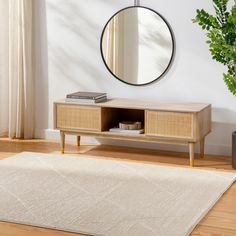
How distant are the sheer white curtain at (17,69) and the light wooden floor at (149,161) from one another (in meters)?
0.21

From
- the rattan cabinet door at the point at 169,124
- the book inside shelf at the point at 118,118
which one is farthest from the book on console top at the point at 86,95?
the rattan cabinet door at the point at 169,124

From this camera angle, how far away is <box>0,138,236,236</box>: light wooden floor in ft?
11.4

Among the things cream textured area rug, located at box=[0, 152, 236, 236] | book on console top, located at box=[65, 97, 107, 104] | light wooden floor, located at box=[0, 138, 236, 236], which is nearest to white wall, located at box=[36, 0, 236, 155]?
light wooden floor, located at box=[0, 138, 236, 236]

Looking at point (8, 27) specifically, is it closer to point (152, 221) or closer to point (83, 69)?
point (83, 69)

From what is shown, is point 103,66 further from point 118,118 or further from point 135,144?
point 135,144

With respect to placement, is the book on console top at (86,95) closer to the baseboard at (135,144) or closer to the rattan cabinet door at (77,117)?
the rattan cabinet door at (77,117)

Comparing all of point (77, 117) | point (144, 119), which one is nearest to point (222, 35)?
point (144, 119)

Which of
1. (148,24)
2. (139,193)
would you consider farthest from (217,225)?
(148,24)

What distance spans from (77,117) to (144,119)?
0.59 m

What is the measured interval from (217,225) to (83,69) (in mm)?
2625

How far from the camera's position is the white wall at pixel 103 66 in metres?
5.30

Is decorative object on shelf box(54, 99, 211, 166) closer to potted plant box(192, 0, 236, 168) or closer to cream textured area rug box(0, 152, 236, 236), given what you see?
cream textured area rug box(0, 152, 236, 236)

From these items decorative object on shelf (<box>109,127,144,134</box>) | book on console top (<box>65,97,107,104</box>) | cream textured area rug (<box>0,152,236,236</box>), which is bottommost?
cream textured area rug (<box>0,152,236,236</box>)

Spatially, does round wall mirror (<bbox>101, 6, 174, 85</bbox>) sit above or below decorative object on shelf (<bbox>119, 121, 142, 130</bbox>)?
above
